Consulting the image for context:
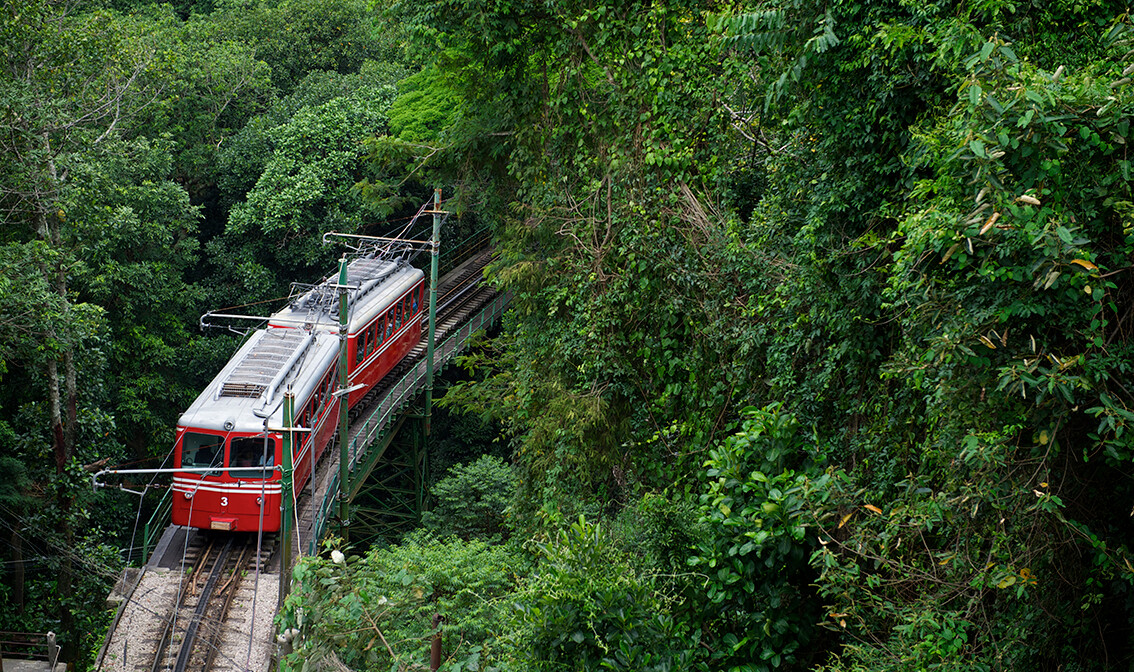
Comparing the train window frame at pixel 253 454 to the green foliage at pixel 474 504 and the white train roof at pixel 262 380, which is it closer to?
the white train roof at pixel 262 380

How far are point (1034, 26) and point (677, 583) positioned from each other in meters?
4.59

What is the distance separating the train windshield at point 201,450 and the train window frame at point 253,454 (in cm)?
15

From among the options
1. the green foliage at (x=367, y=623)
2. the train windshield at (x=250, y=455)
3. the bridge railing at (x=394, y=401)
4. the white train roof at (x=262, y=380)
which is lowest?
the bridge railing at (x=394, y=401)

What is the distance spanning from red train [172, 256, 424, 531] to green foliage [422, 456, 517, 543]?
279 centimetres

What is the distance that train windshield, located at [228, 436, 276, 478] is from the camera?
14.5 meters

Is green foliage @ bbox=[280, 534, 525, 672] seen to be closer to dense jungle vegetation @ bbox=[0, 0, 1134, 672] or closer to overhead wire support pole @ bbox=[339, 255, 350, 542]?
dense jungle vegetation @ bbox=[0, 0, 1134, 672]

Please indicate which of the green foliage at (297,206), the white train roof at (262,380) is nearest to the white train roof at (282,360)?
the white train roof at (262,380)

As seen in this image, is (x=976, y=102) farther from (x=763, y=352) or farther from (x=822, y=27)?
(x=763, y=352)

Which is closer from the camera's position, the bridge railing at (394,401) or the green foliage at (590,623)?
the green foliage at (590,623)

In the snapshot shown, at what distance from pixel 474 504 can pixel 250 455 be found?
493 cm

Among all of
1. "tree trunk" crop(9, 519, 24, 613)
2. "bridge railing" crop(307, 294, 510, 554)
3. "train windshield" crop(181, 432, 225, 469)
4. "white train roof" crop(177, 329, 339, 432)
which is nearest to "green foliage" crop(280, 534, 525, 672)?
"white train roof" crop(177, 329, 339, 432)

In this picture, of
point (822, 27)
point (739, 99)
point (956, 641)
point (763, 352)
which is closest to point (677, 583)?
point (956, 641)

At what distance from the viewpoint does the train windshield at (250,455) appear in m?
14.5

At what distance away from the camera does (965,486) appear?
5.40m
